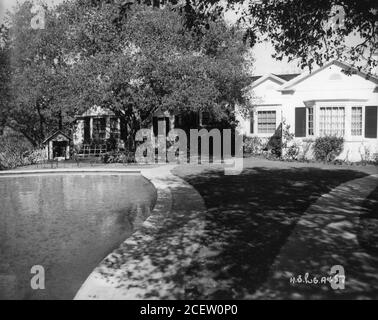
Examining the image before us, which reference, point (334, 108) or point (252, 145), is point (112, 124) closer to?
point (252, 145)

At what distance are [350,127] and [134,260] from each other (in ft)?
57.3

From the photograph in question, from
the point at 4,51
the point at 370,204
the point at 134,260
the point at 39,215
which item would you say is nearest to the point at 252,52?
the point at 4,51

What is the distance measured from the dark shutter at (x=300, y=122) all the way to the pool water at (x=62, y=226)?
10354 millimetres

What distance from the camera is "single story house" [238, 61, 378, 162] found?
19781 mm

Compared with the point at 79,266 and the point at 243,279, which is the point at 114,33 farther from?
the point at 243,279

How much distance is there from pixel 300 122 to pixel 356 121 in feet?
9.61

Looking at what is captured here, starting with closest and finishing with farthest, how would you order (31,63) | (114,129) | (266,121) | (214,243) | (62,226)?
(214,243) → (62,226) → (266,121) → (31,63) → (114,129)

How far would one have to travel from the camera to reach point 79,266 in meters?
6.04

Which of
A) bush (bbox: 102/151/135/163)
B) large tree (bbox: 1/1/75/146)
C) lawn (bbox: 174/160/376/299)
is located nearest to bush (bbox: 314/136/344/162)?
lawn (bbox: 174/160/376/299)

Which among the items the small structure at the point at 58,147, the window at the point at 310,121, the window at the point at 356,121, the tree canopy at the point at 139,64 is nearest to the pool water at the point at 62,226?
the tree canopy at the point at 139,64

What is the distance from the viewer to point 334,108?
2075 cm

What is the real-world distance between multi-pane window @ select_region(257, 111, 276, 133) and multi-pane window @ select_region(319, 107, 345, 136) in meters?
3.50

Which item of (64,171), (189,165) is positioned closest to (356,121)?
(189,165)

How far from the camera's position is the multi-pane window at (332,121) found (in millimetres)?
20562
